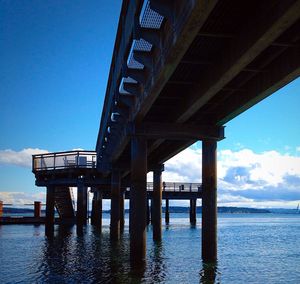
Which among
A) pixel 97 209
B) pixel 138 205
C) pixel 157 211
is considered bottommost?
pixel 97 209

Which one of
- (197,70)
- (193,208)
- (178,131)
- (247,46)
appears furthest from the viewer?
(193,208)

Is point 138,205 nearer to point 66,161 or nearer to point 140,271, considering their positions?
point 140,271

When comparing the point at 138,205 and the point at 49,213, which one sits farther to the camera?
the point at 49,213

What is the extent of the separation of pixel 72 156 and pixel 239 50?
3415cm

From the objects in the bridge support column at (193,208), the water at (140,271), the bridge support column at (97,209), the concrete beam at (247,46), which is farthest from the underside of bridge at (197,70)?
the bridge support column at (193,208)

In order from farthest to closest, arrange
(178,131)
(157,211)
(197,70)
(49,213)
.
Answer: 1. (49,213)
2. (157,211)
3. (178,131)
4. (197,70)

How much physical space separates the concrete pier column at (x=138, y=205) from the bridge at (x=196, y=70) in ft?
0.15

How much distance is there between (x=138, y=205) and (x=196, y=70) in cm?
763

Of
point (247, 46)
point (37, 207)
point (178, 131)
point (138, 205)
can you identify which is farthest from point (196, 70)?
point (37, 207)

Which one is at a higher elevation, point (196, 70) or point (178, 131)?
point (196, 70)

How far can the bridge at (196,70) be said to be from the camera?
36.6ft

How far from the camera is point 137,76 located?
1681 centimetres

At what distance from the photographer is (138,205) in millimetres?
21016

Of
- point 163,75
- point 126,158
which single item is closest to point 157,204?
point 126,158
